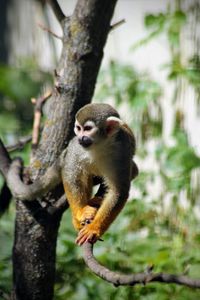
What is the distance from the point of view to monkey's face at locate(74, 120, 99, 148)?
8.82 ft

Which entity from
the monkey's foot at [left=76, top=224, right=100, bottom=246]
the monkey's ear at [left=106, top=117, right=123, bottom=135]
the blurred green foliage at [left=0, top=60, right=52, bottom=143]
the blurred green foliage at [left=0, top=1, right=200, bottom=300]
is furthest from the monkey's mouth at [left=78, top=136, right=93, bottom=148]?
the blurred green foliage at [left=0, top=60, right=52, bottom=143]

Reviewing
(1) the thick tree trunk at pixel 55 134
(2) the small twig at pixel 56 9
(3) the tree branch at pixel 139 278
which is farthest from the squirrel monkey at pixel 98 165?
(3) the tree branch at pixel 139 278

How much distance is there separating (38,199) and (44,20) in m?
4.07

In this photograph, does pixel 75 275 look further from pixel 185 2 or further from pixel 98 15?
pixel 185 2

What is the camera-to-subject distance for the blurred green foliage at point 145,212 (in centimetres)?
284

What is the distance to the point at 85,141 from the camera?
2.70 metres

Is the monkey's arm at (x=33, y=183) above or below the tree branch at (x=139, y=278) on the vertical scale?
below

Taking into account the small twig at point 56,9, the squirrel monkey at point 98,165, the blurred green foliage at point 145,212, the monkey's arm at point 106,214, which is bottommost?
the blurred green foliage at point 145,212

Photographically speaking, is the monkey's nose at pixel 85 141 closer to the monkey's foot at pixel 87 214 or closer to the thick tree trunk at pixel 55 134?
the thick tree trunk at pixel 55 134

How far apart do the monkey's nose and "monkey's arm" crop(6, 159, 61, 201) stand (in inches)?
7.5

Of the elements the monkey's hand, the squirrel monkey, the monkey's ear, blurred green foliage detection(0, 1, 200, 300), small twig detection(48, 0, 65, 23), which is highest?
small twig detection(48, 0, 65, 23)

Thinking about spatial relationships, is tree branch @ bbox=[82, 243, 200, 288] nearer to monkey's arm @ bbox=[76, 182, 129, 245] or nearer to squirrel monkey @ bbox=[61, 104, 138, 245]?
monkey's arm @ bbox=[76, 182, 129, 245]

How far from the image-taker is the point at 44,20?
6.61 metres

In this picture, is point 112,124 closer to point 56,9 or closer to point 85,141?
point 85,141
